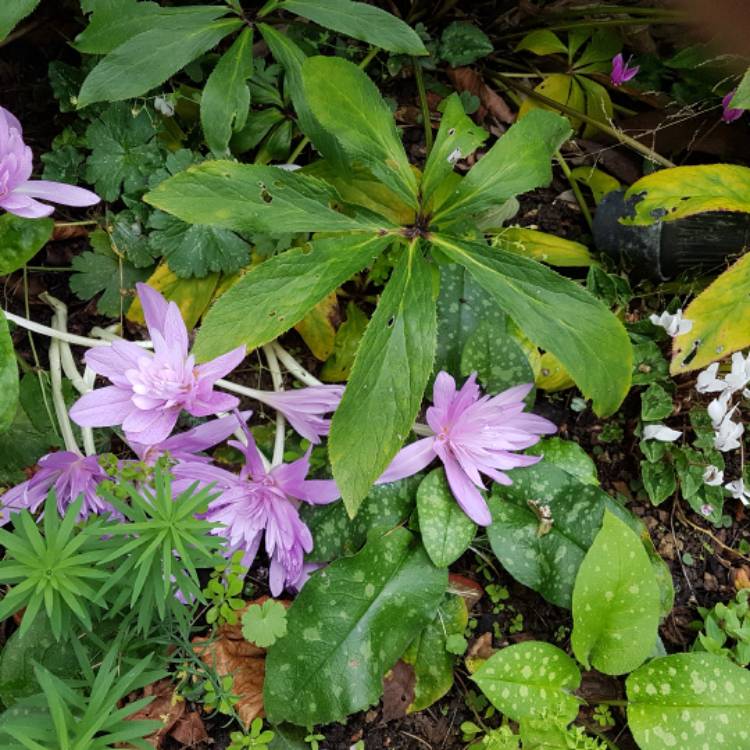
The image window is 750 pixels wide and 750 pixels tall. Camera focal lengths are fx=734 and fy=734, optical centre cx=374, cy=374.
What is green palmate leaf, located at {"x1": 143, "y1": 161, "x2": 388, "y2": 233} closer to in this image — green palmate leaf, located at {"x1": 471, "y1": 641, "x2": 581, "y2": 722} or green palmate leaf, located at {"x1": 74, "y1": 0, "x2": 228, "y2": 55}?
green palmate leaf, located at {"x1": 74, "y1": 0, "x2": 228, "y2": 55}

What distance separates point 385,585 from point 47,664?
0.60 meters

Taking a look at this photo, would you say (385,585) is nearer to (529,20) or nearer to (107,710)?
(107,710)

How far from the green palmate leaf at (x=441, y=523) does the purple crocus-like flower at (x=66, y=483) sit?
56cm

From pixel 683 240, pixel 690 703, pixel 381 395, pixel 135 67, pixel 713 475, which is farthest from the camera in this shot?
pixel 683 240

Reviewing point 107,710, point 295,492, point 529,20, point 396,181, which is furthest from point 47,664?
point 529,20

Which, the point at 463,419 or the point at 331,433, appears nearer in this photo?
the point at 331,433

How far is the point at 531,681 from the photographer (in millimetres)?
1371

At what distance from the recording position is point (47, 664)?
1.25 m

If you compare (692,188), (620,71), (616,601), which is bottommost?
(616,601)

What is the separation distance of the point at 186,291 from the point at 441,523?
26.7 inches

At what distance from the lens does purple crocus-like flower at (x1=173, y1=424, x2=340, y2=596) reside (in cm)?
126

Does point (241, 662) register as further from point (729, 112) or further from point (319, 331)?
point (729, 112)

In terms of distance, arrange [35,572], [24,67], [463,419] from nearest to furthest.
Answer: [35,572]
[463,419]
[24,67]

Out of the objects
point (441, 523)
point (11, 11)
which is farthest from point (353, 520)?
point (11, 11)
